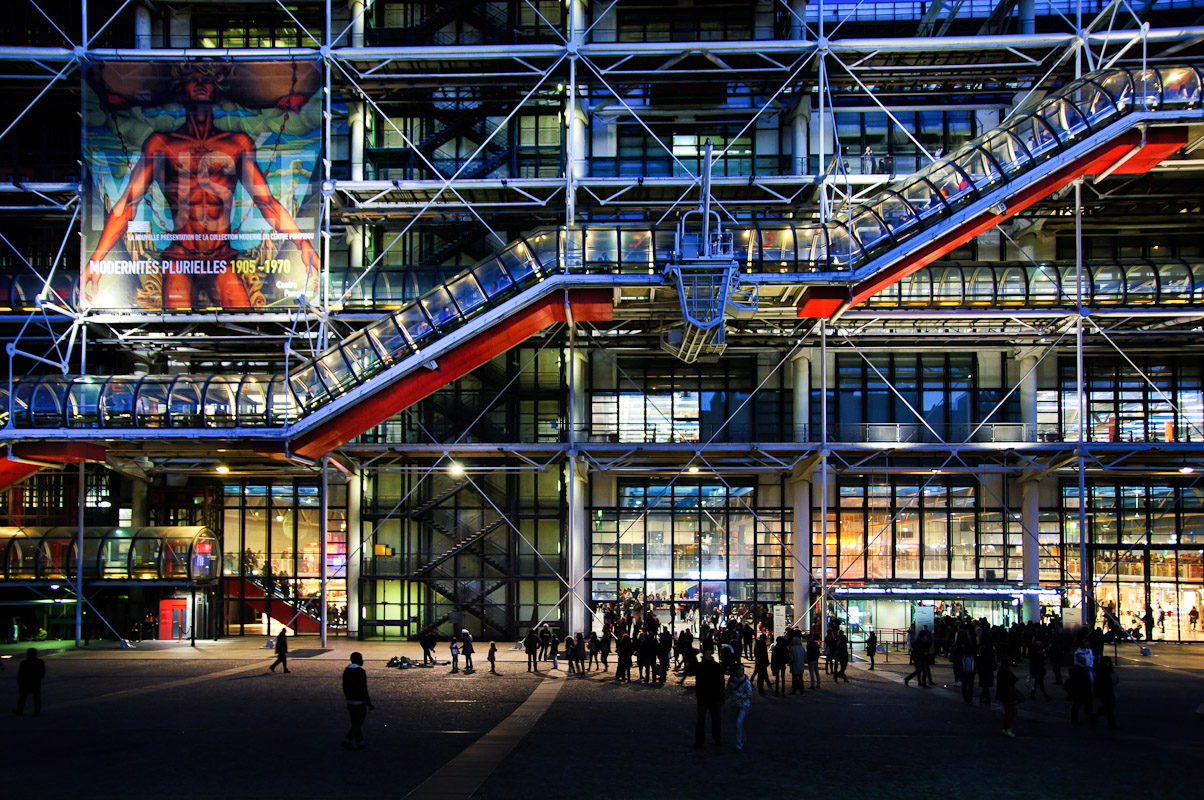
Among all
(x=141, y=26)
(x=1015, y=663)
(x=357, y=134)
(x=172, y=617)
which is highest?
(x=141, y=26)

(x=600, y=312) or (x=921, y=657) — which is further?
(x=600, y=312)

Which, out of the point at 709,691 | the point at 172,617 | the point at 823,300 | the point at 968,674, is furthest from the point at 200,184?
the point at 968,674

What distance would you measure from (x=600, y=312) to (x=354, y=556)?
10283mm

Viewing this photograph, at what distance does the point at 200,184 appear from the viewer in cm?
2648

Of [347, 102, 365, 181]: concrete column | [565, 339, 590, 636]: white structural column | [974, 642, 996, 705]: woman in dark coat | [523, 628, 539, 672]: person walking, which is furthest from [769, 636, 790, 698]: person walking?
[347, 102, 365, 181]: concrete column

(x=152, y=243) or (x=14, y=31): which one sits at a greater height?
(x=14, y=31)

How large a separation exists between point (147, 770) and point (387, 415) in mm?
12899

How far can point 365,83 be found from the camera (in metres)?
28.1

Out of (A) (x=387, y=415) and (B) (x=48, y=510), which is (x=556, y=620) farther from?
(B) (x=48, y=510)

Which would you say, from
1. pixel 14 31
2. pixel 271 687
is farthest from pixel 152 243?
pixel 271 687

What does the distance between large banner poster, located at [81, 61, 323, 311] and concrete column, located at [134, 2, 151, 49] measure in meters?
3.27

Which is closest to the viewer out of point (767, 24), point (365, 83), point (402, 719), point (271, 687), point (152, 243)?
point (402, 719)

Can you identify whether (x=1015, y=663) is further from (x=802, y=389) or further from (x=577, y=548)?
(x=577, y=548)

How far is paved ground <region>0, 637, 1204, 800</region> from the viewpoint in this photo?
448 inches
